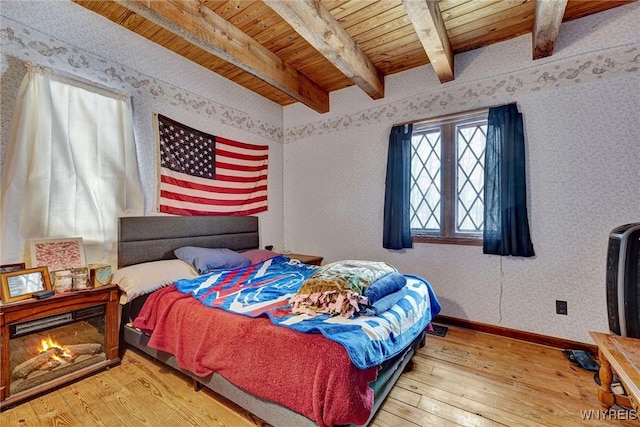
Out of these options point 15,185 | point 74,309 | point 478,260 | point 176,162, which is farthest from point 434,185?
point 15,185

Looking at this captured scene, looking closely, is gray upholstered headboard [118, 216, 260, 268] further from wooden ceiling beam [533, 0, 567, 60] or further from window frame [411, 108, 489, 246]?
wooden ceiling beam [533, 0, 567, 60]

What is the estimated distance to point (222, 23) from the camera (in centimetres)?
224

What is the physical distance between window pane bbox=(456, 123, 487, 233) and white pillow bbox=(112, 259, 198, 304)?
101 inches

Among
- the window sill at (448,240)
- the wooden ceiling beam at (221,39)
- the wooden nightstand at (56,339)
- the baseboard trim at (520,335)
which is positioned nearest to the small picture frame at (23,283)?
the wooden nightstand at (56,339)

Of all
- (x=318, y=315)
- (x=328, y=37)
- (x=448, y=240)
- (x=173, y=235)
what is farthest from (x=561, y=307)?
(x=173, y=235)

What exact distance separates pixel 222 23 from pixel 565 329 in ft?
12.3

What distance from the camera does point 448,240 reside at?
9.21 feet

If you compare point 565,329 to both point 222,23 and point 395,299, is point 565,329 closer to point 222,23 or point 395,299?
point 395,299

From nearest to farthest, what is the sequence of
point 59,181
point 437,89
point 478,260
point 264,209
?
point 59,181, point 478,260, point 437,89, point 264,209

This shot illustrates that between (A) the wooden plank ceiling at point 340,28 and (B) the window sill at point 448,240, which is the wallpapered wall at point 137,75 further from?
(B) the window sill at point 448,240

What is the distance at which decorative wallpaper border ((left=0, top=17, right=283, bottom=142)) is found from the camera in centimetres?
188

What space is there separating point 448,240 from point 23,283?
3.27 metres

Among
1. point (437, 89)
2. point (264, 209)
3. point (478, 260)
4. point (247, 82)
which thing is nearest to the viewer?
point (478, 260)

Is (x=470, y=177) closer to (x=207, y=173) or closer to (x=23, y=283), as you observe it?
(x=207, y=173)
